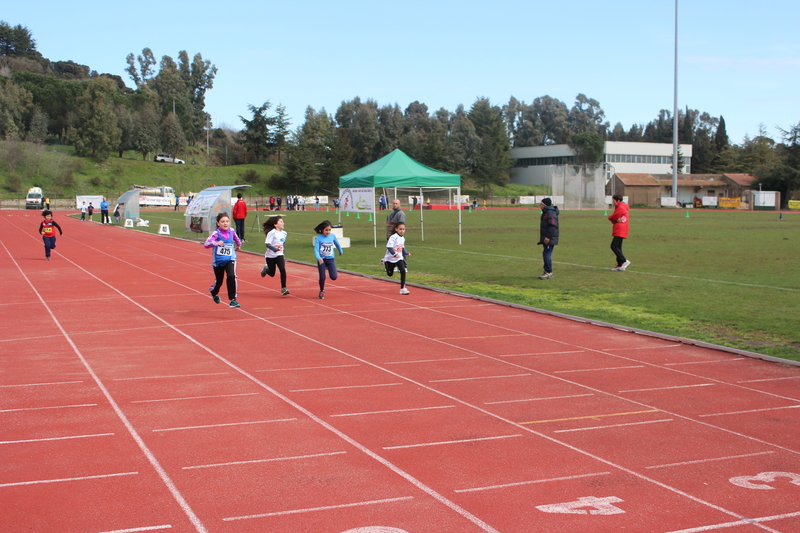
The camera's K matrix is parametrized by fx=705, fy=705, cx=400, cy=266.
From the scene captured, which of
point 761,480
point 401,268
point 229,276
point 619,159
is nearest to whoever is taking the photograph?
point 761,480

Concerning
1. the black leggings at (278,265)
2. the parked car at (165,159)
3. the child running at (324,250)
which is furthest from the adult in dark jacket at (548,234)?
the parked car at (165,159)

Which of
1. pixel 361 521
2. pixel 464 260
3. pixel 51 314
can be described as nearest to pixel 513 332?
pixel 361 521

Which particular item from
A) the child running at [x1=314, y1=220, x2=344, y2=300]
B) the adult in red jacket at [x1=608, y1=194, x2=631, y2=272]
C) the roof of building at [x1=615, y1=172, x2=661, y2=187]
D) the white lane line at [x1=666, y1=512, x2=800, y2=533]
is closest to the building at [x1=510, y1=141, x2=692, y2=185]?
the roof of building at [x1=615, y1=172, x2=661, y2=187]

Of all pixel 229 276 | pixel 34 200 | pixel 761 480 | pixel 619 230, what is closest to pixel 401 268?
pixel 229 276

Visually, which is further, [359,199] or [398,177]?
[359,199]

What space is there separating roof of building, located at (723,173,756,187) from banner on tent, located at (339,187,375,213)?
72272 mm

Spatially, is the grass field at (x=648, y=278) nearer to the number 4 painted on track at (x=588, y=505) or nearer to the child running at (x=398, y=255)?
the child running at (x=398, y=255)

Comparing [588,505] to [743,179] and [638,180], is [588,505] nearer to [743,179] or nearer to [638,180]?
[638,180]

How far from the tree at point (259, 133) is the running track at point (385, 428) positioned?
99734mm

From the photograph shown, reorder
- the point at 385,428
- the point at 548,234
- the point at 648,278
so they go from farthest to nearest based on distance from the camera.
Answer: the point at 548,234 < the point at 648,278 < the point at 385,428

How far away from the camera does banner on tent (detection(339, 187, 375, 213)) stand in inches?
1020

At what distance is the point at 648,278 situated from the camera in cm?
1584

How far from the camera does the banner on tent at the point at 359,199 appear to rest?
25906mm

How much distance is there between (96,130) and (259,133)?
78.8 feet
